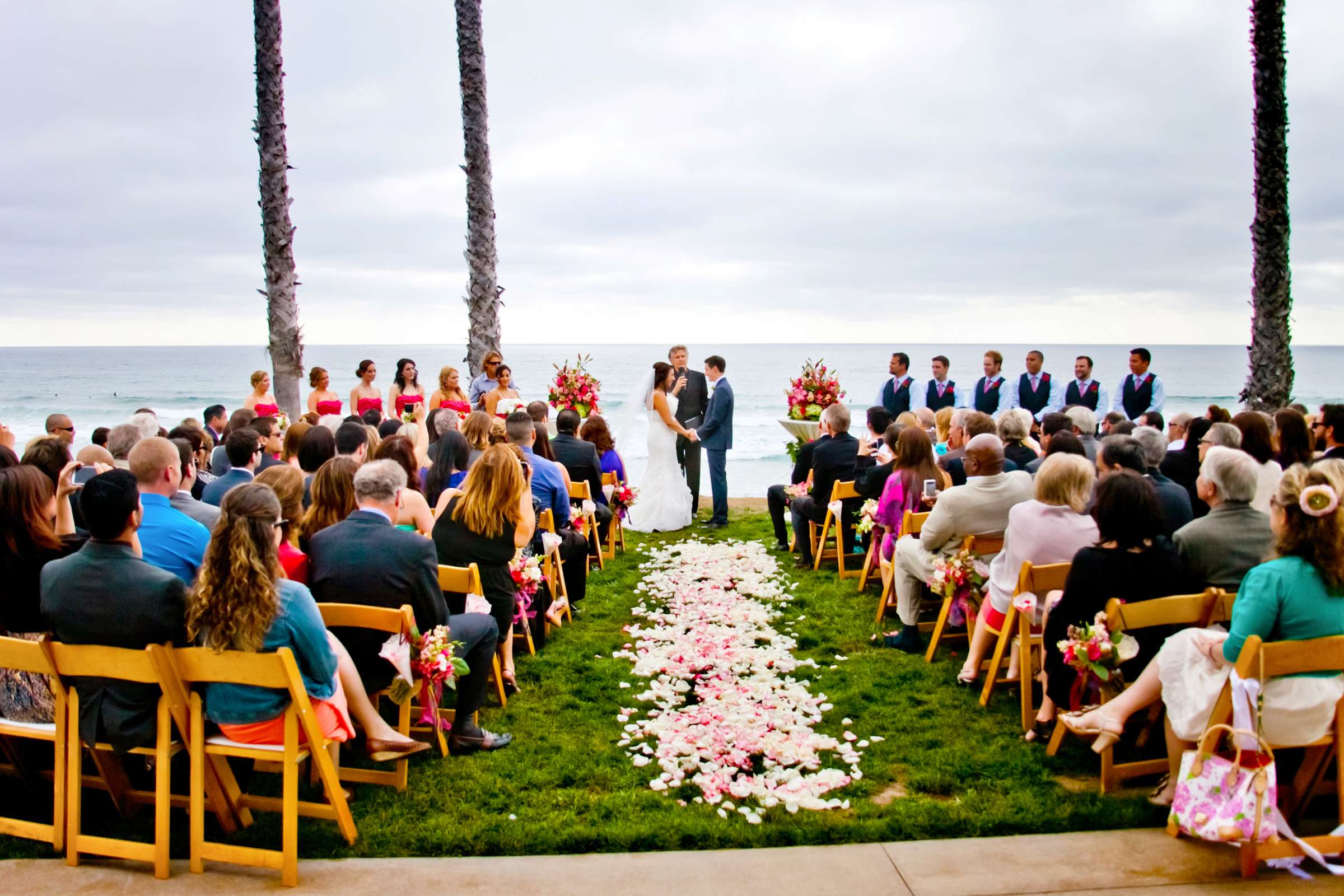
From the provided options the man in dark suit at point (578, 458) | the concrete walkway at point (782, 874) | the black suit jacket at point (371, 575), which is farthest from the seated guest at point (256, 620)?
the man in dark suit at point (578, 458)

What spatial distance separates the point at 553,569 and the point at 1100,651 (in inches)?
154

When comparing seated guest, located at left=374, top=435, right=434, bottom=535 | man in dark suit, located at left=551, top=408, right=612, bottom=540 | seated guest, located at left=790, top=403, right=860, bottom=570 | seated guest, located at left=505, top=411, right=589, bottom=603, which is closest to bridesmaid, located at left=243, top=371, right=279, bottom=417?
man in dark suit, located at left=551, top=408, right=612, bottom=540

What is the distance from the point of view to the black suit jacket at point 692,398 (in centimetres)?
1125

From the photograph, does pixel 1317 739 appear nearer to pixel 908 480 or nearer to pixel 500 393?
pixel 908 480

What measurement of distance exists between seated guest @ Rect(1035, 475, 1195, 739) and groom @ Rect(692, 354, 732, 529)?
22.4 ft

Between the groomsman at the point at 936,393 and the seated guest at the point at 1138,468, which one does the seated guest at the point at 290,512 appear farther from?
the groomsman at the point at 936,393

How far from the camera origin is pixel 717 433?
11.0 meters

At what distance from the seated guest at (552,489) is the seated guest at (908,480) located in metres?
2.36

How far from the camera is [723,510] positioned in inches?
436

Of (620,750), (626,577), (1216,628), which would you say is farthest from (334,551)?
(626,577)

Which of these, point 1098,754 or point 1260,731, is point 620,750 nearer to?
point 1098,754

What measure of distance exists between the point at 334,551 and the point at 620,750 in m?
1.65

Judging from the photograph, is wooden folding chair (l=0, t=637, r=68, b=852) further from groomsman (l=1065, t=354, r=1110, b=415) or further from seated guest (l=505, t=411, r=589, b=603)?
groomsman (l=1065, t=354, r=1110, b=415)

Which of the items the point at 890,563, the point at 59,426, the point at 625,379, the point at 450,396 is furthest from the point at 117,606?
the point at 625,379
